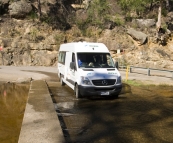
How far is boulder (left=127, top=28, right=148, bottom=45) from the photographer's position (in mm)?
31250

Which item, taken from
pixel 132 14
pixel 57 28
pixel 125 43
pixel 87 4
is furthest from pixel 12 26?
pixel 132 14

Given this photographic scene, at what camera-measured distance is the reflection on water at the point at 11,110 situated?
20.9 ft

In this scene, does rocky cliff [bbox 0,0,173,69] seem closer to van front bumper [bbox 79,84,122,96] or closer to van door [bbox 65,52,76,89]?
van door [bbox 65,52,76,89]

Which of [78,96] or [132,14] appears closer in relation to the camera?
[78,96]

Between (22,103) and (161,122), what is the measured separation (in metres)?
5.84

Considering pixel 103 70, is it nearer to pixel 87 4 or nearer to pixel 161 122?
pixel 161 122

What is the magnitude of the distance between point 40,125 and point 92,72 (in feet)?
14.3

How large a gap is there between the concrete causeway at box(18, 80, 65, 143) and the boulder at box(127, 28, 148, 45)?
936 inches

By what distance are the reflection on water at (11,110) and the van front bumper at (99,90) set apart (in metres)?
2.61

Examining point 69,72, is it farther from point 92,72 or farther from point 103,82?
point 103,82

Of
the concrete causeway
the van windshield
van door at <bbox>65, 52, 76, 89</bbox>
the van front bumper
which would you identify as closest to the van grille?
the van front bumper

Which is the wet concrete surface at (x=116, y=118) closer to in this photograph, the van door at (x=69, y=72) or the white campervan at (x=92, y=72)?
the white campervan at (x=92, y=72)

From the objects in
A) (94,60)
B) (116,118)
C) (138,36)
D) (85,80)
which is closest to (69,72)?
(94,60)

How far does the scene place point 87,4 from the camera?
37875 mm
